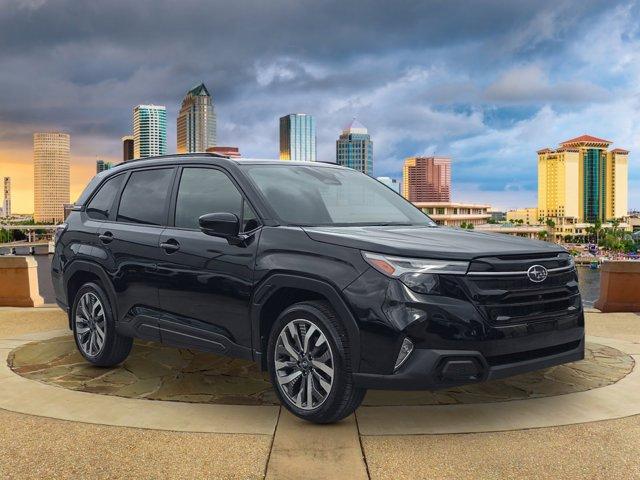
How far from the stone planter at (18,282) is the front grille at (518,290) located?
8.84 meters

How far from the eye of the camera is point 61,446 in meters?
4.35

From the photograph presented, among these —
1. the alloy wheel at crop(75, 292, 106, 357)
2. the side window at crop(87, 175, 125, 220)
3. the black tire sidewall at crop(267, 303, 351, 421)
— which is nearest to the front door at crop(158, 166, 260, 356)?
the black tire sidewall at crop(267, 303, 351, 421)

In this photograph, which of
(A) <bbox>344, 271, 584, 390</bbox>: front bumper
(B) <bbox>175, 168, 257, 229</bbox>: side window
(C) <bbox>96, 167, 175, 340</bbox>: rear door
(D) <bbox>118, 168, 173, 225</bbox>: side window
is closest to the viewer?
(A) <bbox>344, 271, 584, 390</bbox>: front bumper

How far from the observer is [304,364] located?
459cm

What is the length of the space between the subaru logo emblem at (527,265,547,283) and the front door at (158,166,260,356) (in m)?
1.88

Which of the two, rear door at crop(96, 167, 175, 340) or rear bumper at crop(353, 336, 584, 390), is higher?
rear door at crop(96, 167, 175, 340)

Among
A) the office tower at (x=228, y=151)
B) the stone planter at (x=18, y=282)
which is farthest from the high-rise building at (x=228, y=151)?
the stone planter at (x=18, y=282)

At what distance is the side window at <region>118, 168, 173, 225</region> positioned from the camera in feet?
19.6

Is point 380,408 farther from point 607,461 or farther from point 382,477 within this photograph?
point 607,461

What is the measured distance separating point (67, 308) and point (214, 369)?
1.68 metres

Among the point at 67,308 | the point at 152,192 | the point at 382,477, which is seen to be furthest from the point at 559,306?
the point at 67,308

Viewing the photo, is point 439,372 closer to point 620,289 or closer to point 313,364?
point 313,364

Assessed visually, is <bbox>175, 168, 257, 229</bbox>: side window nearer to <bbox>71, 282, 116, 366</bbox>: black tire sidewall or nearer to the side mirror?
the side mirror

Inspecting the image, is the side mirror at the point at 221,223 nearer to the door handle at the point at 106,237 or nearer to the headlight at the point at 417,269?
the headlight at the point at 417,269
